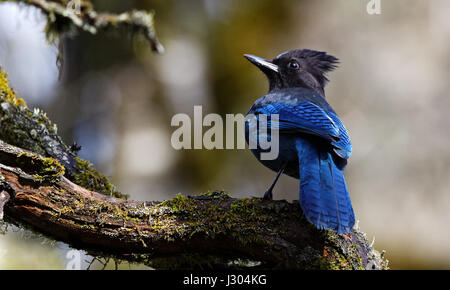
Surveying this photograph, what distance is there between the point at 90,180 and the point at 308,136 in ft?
6.57

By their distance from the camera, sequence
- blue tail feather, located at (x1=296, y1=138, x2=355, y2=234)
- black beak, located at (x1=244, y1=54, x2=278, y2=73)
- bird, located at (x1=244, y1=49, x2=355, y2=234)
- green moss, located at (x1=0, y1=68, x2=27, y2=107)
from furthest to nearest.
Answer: black beak, located at (x1=244, y1=54, x2=278, y2=73) < green moss, located at (x1=0, y1=68, x2=27, y2=107) < bird, located at (x1=244, y1=49, x2=355, y2=234) < blue tail feather, located at (x1=296, y1=138, x2=355, y2=234)

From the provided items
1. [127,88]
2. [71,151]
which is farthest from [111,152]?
[71,151]

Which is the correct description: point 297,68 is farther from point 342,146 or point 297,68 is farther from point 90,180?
point 90,180

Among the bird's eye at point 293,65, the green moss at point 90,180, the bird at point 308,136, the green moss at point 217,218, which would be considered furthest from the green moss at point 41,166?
the bird's eye at point 293,65

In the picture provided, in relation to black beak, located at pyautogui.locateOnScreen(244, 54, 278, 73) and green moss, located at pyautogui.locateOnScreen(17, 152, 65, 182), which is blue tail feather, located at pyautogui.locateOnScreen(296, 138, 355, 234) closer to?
black beak, located at pyautogui.locateOnScreen(244, 54, 278, 73)

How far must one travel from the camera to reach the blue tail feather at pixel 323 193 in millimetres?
3221

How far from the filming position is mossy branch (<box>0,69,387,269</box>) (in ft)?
10.6

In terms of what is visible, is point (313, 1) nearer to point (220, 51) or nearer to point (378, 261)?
point (220, 51)

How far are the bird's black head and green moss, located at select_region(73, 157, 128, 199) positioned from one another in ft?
7.16

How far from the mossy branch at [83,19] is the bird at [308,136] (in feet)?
4.19

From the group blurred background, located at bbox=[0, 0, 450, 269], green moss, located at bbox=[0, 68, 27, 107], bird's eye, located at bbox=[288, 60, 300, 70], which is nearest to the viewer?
green moss, located at bbox=[0, 68, 27, 107]

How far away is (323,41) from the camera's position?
843cm

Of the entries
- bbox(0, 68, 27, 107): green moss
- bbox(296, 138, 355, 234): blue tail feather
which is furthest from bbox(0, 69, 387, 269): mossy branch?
bbox(0, 68, 27, 107): green moss

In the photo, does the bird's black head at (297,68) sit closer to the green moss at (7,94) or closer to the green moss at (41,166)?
the green moss at (7,94)
